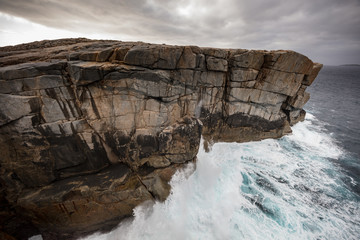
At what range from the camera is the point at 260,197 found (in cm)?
1473

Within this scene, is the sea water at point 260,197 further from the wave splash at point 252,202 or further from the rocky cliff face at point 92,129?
the rocky cliff face at point 92,129

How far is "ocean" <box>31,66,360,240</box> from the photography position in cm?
1204

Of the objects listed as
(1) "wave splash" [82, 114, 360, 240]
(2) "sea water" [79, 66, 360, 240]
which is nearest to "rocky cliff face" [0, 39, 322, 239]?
(1) "wave splash" [82, 114, 360, 240]

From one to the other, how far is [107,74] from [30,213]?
1293 centimetres

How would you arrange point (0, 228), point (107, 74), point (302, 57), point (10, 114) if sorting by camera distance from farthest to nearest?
point (302, 57)
point (107, 74)
point (0, 228)
point (10, 114)

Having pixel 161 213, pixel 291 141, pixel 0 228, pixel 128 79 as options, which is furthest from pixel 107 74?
pixel 291 141

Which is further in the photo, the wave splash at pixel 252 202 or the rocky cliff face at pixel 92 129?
the wave splash at pixel 252 202

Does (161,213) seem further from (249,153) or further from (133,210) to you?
(249,153)

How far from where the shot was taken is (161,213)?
42.8ft

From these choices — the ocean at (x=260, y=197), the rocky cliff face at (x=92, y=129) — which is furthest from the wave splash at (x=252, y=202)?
the rocky cliff face at (x=92, y=129)

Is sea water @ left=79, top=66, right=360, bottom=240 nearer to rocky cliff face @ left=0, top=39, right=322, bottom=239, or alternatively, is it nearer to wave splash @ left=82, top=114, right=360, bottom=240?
wave splash @ left=82, top=114, right=360, bottom=240

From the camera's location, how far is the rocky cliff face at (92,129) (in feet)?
35.7

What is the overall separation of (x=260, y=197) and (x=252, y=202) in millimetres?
1210

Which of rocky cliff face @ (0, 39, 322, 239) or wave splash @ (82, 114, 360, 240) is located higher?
rocky cliff face @ (0, 39, 322, 239)
